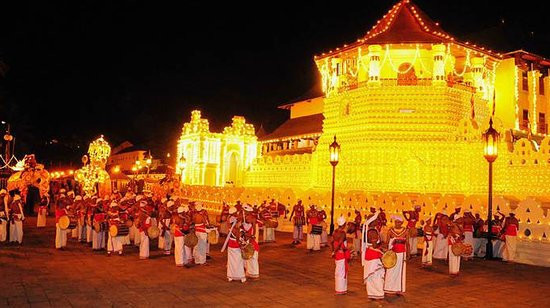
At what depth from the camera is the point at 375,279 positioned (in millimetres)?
8305

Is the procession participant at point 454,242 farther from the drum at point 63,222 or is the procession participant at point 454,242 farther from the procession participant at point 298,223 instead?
the drum at point 63,222

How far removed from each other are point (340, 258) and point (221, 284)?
8.09ft

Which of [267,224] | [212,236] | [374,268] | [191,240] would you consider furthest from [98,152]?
[374,268]

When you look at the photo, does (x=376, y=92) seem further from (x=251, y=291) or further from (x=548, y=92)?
(x=251, y=291)

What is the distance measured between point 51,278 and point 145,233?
3212 mm

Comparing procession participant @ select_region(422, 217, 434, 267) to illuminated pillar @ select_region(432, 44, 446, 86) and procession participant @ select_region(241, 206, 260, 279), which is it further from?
illuminated pillar @ select_region(432, 44, 446, 86)

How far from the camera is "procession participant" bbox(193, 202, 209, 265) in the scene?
11.5 m

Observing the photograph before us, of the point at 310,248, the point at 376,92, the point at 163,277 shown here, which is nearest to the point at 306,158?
the point at 376,92

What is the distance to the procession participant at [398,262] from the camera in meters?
8.62

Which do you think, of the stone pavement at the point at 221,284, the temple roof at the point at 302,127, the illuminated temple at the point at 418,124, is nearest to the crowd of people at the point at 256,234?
the stone pavement at the point at 221,284

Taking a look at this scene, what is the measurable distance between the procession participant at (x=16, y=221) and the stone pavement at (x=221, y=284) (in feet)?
3.83

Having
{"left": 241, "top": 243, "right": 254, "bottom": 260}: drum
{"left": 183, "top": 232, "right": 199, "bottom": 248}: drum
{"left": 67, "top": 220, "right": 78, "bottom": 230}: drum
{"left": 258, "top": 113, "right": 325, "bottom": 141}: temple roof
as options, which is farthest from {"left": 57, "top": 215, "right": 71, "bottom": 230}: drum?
{"left": 258, "top": 113, "right": 325, "bottom": 141}: temple roof

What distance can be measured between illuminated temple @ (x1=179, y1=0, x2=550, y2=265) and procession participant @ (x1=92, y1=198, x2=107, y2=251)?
31.0ft

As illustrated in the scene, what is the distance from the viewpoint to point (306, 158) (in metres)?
29.1
